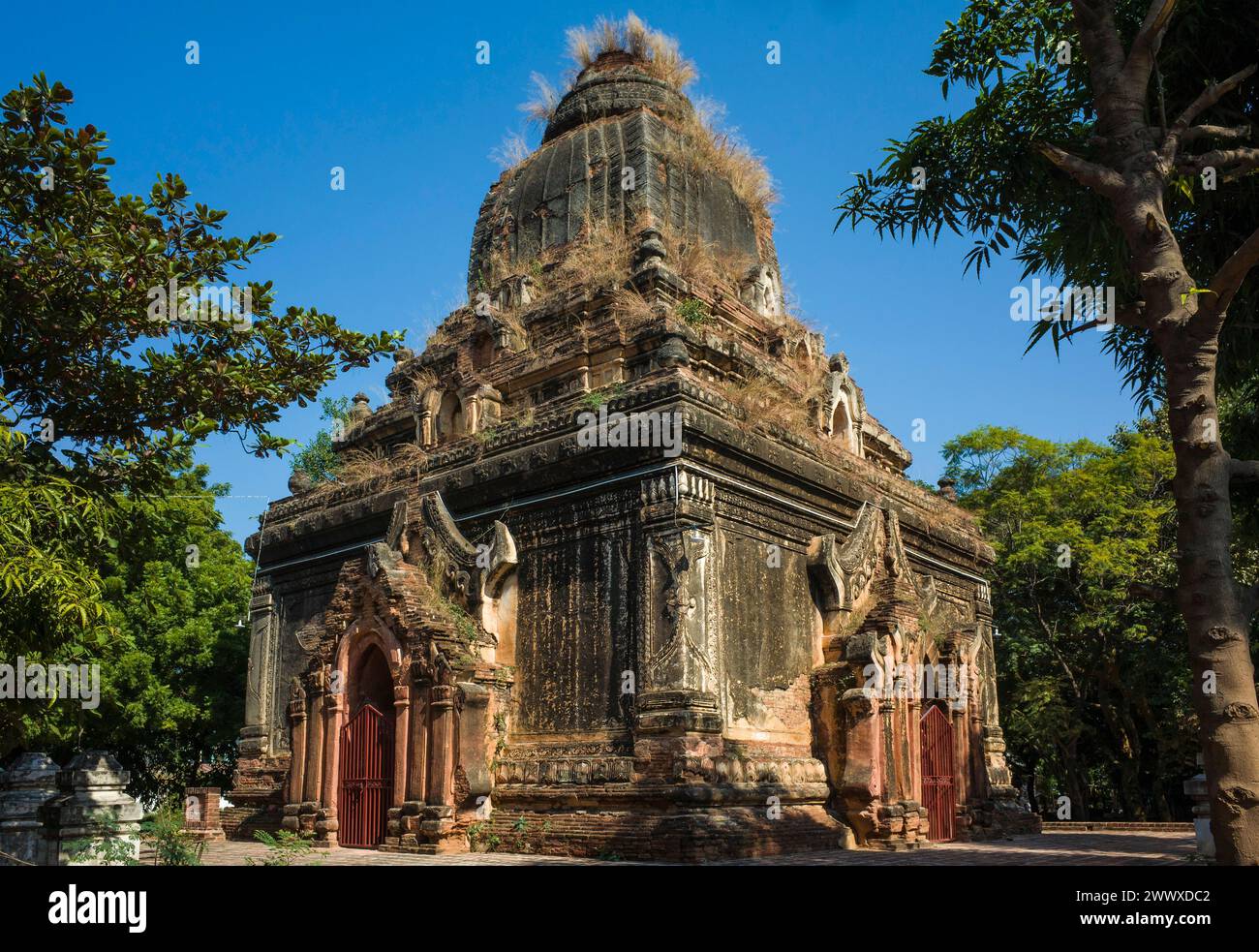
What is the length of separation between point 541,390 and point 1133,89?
26.8 feet

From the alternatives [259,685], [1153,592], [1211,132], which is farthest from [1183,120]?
[259,685]

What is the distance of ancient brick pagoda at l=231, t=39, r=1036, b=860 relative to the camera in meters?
11.0

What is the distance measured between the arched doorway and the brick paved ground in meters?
0.67

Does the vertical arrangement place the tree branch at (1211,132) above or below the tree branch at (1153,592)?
above

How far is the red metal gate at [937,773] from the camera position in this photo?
1326 centimetres

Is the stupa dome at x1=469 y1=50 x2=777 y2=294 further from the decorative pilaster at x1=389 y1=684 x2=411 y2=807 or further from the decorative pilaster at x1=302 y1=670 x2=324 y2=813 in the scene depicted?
the decorative pilaster at x1=389 y1=684 x2=411 y2=807

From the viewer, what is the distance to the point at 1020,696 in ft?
76.0

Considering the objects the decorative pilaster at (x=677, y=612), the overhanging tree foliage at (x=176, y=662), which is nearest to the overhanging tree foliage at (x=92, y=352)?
the decorative pilaster at (x=677, y=612)

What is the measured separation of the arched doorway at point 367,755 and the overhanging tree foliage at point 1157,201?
7420 millimetres

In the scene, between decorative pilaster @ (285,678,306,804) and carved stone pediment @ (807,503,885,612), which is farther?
decorative pilaster @ (285,678,306,804)

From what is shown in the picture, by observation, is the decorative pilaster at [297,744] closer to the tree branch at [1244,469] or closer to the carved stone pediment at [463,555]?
the carved stone pediment at [463,555]

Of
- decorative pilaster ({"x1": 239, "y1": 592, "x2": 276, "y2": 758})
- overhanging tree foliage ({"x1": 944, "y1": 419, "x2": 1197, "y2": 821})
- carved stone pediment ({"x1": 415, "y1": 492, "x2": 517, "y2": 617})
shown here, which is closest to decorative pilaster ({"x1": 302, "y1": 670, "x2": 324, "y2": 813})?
carved stone pediment ({"x1": 415, "y1": 492, "x2": 517, "y2": 617})

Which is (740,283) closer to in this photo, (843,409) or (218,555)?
(843,409)
